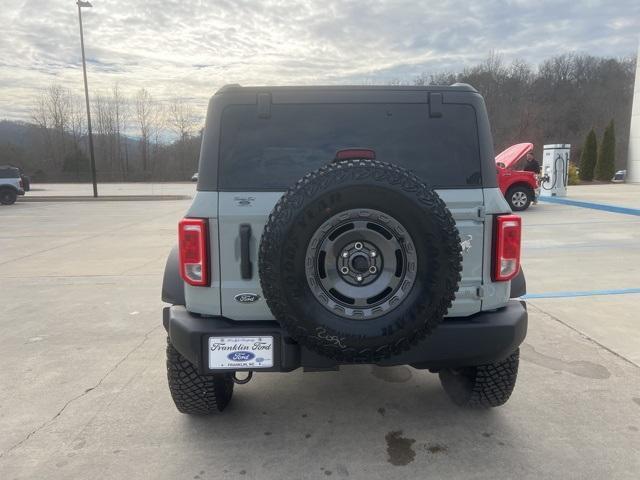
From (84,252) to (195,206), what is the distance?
759cm

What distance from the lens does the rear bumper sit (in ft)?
7.94

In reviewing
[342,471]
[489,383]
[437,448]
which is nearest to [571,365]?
[489,383]

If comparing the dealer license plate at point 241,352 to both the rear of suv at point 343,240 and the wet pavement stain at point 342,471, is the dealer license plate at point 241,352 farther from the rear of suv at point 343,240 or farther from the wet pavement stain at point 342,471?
the wet pavement stain at point 342,471

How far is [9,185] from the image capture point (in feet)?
66.2

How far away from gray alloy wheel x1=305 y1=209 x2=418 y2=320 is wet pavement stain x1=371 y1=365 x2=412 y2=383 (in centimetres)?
151

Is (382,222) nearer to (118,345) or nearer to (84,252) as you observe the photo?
(118,345)

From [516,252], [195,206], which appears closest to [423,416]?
[516,252]

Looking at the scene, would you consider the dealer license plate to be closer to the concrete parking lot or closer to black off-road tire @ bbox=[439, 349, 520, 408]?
the concrete parking lot

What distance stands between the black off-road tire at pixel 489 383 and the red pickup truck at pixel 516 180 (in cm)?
1141

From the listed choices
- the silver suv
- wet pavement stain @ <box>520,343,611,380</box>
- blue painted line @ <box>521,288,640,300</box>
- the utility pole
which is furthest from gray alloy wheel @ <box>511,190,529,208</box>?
the silver suv

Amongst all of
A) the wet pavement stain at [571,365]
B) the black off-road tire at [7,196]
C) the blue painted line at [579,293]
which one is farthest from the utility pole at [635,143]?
the black off-road tire at [7,196]

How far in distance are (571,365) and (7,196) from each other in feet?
74.5

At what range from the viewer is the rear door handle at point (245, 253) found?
96.3 inches

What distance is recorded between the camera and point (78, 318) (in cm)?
511
